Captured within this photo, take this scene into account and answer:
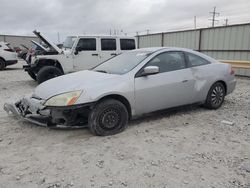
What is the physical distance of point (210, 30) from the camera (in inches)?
487

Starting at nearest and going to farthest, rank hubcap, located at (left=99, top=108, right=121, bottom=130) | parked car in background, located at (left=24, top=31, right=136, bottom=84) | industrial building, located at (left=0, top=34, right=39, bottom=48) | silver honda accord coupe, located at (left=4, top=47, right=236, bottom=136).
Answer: silver honda accord coupe, located at (left=4, top=47, right=236, bottom=136) → hubcap, located at (left=99, top=108, right=121, bottom=130) → parked car in background, located at (left=24, top=31, right=136, bottom=84) → industrial building, located at (left=0, top=34, right=39, bottom=48)

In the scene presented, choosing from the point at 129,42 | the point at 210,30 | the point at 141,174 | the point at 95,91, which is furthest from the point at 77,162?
the point at 210,30

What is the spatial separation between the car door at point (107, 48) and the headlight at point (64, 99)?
5711mm

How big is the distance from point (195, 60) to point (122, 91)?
2023mm

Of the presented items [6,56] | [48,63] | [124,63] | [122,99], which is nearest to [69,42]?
[48,63]

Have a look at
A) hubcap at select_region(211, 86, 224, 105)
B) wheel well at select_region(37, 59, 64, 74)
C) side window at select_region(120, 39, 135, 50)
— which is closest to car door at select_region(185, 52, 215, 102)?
hubcap at select_region(211, 86, 224, 105)

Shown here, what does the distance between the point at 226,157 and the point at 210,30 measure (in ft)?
33.8

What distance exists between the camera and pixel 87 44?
29.7 ft

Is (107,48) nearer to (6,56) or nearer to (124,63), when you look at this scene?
(124,63)

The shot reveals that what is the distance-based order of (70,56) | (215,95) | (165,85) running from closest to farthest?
(165,85) → (215,95) → (70,56)

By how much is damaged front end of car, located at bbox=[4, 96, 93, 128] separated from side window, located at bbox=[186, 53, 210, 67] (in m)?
2.44

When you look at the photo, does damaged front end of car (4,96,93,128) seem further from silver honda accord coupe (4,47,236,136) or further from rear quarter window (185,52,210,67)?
rear quarter window (185,52,210,67)

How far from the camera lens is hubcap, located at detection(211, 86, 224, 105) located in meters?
5.50

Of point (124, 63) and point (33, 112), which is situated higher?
point (124, 63)
